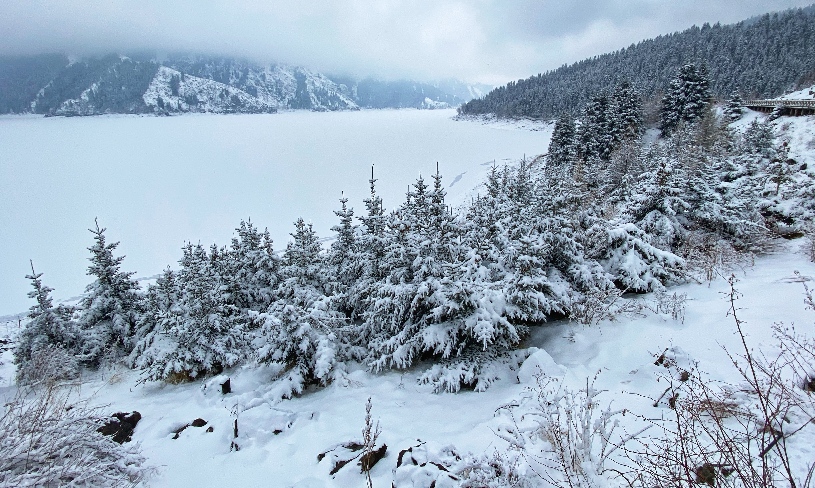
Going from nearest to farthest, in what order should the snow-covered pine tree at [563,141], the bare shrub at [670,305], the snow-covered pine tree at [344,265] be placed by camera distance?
the bare shrub at [670,305] → the snow-covered pine tree at [344,265] → the snow-covered pine tree at [563,141]

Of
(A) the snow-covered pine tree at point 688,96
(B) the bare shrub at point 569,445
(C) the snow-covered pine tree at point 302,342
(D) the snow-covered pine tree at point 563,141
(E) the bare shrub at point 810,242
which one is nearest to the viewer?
(B) the bare shrub at point 569,445

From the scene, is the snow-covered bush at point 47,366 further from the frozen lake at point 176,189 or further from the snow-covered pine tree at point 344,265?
the frozen lake at point 176,189

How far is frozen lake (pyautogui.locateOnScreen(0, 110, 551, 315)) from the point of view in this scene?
1163 inches

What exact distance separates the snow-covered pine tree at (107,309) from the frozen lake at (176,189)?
1350cm

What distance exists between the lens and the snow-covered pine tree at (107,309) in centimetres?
1365

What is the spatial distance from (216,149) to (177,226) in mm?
47083

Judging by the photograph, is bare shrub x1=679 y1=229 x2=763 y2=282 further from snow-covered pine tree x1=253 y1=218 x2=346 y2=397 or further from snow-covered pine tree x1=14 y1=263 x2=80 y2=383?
snow-covered pine tree x1=14 y1=263 x2=80 y2=383

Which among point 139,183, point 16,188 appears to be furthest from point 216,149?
point 16,188

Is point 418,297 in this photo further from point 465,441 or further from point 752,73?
point 752,73

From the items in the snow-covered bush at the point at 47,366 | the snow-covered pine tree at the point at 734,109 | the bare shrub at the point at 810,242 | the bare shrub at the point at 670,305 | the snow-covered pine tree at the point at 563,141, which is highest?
the snow-covered pine tree at the point at 734,109

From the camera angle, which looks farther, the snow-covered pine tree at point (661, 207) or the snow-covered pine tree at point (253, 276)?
the snow-covered pine tree at point (253, 276)

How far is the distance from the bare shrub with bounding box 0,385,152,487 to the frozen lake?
24.1m

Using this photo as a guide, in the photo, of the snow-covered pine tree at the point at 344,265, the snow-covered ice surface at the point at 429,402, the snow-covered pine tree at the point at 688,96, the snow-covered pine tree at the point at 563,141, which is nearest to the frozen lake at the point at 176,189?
the snow-covered pine tree at the point at 563,141

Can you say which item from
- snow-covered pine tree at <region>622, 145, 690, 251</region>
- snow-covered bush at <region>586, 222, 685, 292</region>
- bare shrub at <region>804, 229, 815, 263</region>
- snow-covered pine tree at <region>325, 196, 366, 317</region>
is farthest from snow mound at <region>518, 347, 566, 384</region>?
bare shrub at <region>804, 229, 815, 263</region>
